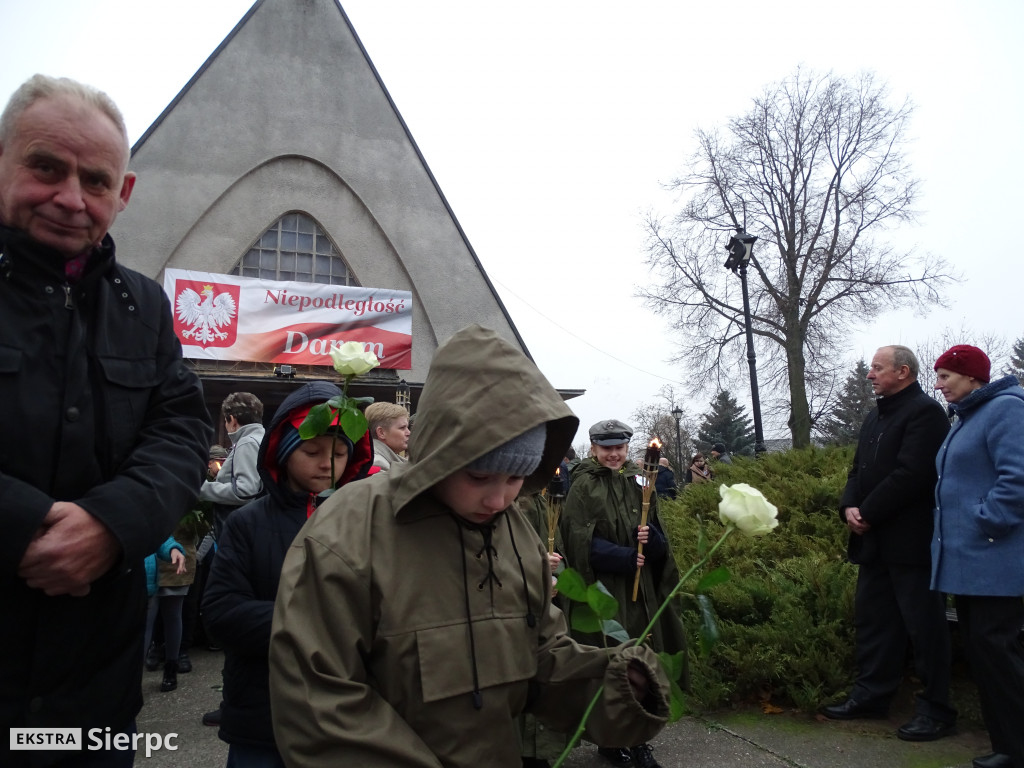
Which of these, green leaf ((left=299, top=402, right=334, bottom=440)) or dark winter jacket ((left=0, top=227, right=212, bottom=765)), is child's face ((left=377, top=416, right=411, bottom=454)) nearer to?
green leaf ((left=299, top=402, right=334, bottom=440))

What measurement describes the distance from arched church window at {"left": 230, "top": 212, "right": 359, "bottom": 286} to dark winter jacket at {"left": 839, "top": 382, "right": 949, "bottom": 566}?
16.6 m

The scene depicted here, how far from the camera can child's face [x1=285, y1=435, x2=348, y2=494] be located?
8.87 feet

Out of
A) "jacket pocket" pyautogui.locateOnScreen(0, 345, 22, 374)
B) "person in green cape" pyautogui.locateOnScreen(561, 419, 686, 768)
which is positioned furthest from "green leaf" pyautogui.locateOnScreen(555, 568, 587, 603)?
"person in green cape" pyautogui.locateOnScreen(561, 419, 686, 768)

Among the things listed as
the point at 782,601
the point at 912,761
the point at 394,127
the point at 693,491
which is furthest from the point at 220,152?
the point at 912,761

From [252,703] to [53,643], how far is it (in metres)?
0.94

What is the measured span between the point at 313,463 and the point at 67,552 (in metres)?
1.20

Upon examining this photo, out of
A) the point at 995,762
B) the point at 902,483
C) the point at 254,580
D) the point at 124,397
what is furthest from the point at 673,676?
the point at 902,483

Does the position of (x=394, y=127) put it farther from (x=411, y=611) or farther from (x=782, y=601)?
(x=411, y=611)

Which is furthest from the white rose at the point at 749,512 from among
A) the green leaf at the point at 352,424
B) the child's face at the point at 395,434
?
the child's face at the point at 395,434

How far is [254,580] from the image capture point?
8.62 ft

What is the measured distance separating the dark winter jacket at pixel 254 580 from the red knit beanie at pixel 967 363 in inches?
134

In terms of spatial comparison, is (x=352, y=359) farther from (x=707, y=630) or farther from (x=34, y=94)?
(x=707, y=630)

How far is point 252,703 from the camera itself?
7.94 ft

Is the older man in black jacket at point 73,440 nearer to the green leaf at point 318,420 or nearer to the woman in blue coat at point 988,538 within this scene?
the green leaf at point 318,420
